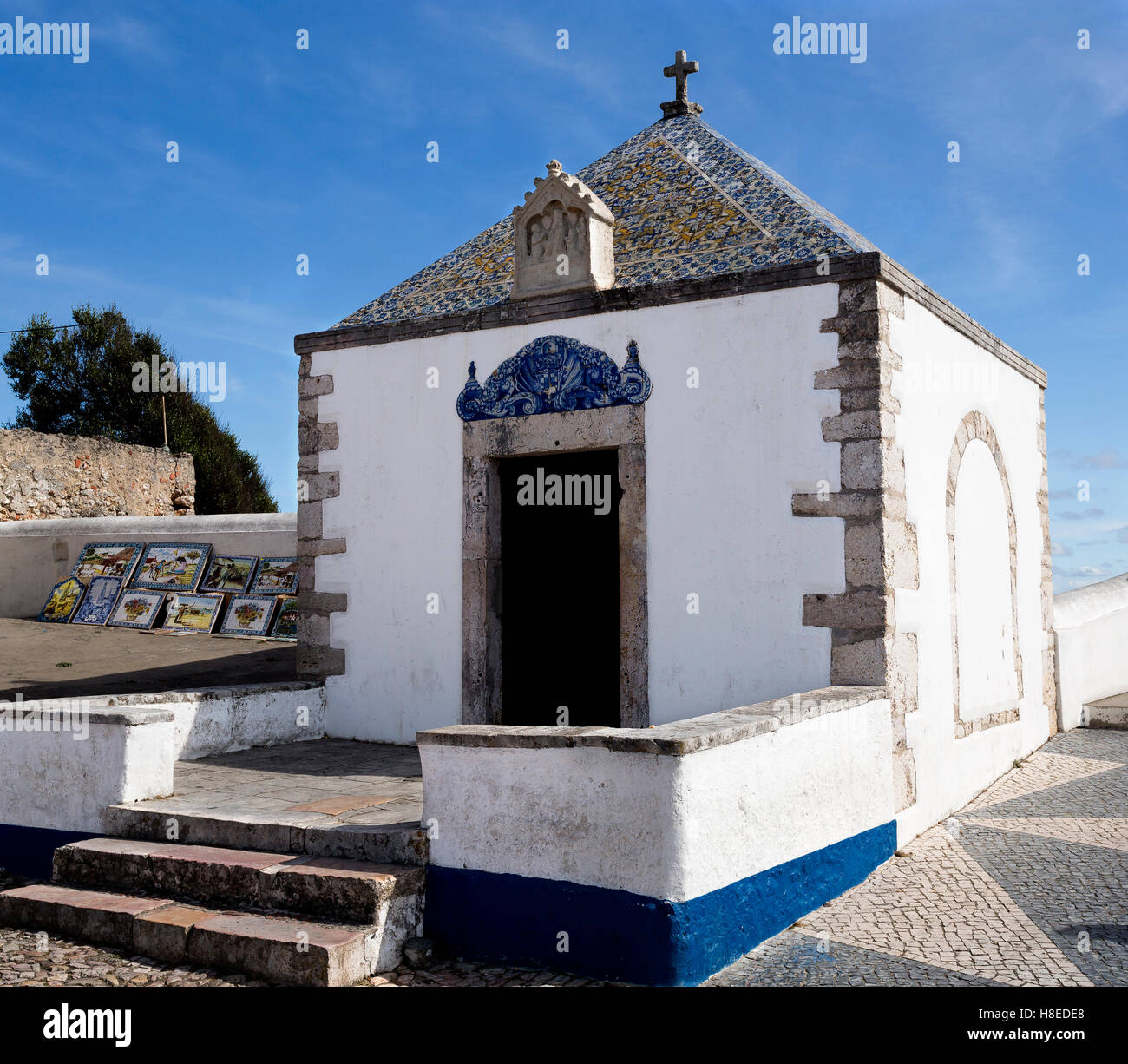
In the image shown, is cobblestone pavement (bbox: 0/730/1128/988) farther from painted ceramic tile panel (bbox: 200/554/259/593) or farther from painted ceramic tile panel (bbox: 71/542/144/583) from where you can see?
painted ceramic tile panel (bbox: 71/542/144/583)

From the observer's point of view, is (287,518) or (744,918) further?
(287,518)

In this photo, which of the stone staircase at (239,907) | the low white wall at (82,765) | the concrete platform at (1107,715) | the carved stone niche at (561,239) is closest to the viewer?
the stone staircase at (239,907)

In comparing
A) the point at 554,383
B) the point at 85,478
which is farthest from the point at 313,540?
the point at 85,478

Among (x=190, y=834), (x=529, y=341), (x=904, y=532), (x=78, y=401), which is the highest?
(x=78, y=401)

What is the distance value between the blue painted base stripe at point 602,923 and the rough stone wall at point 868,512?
1.55 meters

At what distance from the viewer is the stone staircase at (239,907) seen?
422cm

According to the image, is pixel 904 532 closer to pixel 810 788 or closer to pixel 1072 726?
pixel 810 788

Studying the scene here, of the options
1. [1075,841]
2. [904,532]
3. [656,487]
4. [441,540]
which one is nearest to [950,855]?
[1075,841]

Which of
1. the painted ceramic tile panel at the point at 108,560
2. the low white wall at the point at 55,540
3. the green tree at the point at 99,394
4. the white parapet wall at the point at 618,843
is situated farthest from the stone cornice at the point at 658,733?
the green tree at the point at 99,394

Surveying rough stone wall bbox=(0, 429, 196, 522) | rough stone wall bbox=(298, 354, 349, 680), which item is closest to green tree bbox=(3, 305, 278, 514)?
rough stone wall bbox=(0, 429, 196, 522)

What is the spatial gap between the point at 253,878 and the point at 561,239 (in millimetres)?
4427

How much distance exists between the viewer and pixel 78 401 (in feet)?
96.0

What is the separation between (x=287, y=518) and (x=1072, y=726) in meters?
8.99

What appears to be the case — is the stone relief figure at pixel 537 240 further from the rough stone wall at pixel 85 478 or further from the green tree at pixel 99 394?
the green tree at pixel 99 394
